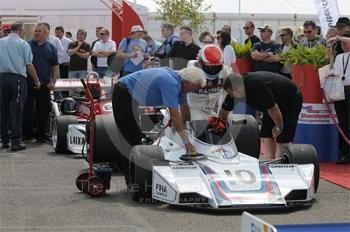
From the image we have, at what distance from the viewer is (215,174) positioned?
7.57 metres

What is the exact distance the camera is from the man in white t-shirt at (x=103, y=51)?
16.6 m

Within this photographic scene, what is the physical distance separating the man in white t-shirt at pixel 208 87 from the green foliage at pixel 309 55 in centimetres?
224

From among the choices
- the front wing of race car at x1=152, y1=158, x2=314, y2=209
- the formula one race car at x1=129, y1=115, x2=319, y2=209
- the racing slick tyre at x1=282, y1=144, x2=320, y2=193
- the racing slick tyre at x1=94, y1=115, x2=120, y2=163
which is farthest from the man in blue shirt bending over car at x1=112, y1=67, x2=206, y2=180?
the racing slick tyre at x1=282, y1=144, x2=320, y2=193

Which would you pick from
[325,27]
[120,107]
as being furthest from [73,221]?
[325,27]

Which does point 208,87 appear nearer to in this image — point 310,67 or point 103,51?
point 310,67

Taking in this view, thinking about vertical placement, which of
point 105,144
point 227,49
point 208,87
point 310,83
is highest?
point 227,49

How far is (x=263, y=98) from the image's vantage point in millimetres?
8555

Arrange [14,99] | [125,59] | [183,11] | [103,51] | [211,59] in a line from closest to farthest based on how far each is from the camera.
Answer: [211,59]
[14,99]
[125,59]
[103,51]
[183,11]

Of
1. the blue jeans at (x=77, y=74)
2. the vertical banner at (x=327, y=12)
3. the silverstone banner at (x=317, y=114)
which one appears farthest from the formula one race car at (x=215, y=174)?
the blue jeans at (x=77, y=74)

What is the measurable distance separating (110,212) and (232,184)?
1223 millimetres

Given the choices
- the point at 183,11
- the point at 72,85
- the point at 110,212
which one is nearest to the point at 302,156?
the point at 110,212

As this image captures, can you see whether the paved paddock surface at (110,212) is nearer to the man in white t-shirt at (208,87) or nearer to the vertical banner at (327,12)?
the man in white t-shirt at (208,87)

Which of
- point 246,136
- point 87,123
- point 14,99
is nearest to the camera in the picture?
Answer: point 246,136

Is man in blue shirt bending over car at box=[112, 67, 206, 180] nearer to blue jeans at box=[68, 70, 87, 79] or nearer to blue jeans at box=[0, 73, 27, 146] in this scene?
blue jeans at box=[0, 73, 27, 146]
